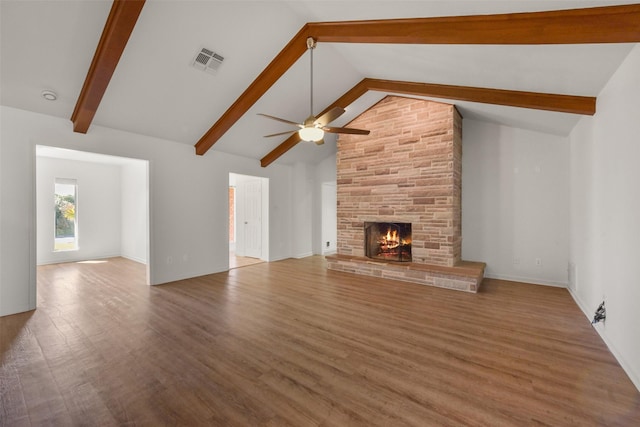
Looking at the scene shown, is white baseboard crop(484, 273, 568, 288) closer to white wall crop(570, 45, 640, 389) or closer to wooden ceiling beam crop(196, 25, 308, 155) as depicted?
white wall crop(570, 45, 640, 389)

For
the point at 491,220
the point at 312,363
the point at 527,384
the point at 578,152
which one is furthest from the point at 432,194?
the point at 312,363

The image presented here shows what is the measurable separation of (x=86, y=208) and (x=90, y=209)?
86mm

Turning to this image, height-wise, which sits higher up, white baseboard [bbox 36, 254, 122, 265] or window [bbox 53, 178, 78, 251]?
window [bbox 53, 178, 78, 251]

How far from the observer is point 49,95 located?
318cm

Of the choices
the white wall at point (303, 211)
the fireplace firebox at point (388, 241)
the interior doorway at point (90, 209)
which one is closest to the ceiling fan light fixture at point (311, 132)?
the fireplace firebox at point (388, 241)

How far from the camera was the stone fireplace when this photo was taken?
4504 mm

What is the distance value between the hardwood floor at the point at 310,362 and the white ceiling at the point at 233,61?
2621 mm

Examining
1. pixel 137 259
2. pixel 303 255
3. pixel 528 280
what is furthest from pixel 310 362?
pixel 137 259

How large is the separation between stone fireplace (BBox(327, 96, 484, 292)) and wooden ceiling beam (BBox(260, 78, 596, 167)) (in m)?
0.78

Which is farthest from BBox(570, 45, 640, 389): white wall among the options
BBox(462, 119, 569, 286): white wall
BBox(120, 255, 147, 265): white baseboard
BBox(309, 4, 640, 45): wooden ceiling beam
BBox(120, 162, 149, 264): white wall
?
BBox(120, 255, 147, 265): white baseboard

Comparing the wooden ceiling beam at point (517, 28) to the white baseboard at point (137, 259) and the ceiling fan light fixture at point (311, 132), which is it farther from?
the white baseboard at point (137, 259)

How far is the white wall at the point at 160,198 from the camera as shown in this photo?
327 cm

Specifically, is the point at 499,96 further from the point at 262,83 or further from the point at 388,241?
the point at 262,83

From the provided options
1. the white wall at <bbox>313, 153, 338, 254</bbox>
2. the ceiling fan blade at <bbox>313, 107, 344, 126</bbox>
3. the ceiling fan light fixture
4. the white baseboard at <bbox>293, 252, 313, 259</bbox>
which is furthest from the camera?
the white wall at <bbox>313, 153, 338, 254</bbox>
